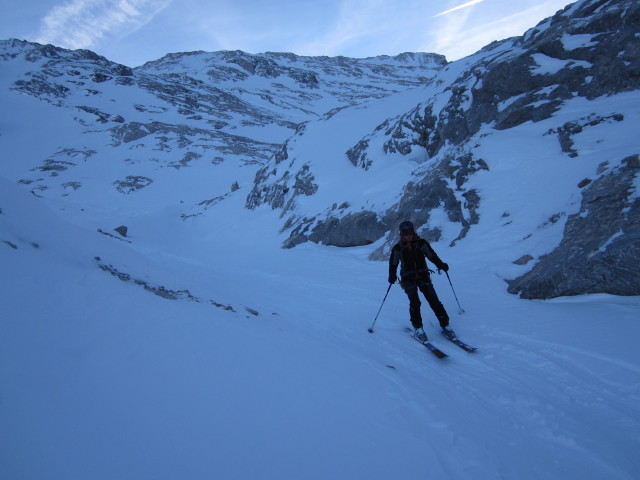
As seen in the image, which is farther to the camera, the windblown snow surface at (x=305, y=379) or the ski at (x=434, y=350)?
the ski at (x=434, y=350)

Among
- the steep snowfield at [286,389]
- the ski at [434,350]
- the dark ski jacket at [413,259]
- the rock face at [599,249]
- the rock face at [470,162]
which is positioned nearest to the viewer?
the steep snowfield at [286,389]

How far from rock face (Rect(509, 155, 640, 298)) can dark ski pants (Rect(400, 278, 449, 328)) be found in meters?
2.14

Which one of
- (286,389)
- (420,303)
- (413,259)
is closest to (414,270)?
(413,259)

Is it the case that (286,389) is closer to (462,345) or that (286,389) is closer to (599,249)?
(462,345)

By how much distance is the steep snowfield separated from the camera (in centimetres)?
234

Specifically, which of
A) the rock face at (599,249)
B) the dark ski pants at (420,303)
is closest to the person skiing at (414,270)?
the dark ski pants at (420,303)

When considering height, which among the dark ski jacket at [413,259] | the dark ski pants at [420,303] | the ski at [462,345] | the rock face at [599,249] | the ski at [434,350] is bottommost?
the ski at [434,350]

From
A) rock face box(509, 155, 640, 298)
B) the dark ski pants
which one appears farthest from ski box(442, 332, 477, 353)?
rock face box(509, 155, 640, 298)

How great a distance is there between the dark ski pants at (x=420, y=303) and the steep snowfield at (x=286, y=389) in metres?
0.42

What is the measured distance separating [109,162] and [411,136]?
45.3m

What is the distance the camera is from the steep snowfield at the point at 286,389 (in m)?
2.34

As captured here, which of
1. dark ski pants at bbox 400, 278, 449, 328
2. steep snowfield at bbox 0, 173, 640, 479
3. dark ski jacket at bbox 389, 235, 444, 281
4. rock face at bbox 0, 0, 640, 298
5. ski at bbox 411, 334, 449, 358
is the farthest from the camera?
rock face at bbox 0, 0, 640, 298

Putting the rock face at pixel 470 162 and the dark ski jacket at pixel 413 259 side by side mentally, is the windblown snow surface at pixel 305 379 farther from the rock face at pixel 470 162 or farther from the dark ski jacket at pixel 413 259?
the dark ski jacket at pixel 413 259

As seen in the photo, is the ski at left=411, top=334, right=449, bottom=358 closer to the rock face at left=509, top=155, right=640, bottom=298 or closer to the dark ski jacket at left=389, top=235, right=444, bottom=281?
the dark ski jacket at left=389, top=235, right=444, bottom=281
